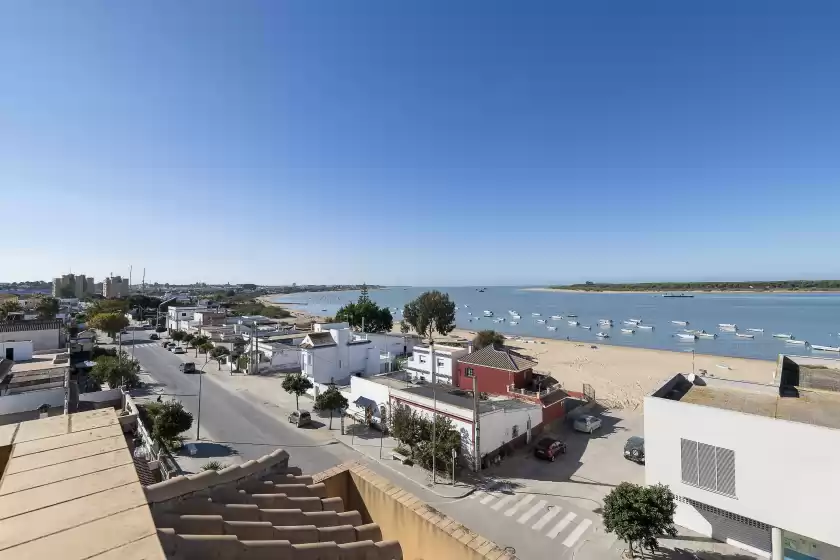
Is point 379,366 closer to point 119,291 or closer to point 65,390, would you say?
point 65,390

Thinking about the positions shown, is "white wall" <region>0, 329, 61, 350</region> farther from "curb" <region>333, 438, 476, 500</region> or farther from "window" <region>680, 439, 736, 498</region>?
"window" <region>680, 439, 736, 498</region>

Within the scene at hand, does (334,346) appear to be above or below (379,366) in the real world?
above

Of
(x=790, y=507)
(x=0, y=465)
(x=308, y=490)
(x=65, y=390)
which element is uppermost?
(x=0, y=465)

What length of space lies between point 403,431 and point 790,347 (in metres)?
76.5

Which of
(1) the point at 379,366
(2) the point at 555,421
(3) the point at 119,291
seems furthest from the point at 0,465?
(3) the point at 119,291

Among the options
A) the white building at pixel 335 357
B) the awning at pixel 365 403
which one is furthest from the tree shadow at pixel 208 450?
the white building at pixel 335 357

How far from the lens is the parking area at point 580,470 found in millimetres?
17188

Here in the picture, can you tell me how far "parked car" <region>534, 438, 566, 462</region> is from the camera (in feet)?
66.2

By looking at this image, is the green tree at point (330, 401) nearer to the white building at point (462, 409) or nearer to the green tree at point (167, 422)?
the white building at point (462, 409)

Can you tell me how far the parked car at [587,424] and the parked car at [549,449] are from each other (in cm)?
362

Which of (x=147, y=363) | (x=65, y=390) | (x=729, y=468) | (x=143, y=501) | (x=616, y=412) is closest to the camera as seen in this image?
(x=143, y=501)

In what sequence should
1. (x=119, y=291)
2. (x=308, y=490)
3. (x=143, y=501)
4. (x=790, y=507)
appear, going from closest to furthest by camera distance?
1. (x=143, y=501)
2. (x=308, y=490)
3. (x=790, y=507)
4. (x=119, y=291)

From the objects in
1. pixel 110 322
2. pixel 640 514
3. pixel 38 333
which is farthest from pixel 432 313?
pixel 640 514

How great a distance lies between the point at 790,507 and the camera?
11.4 m
